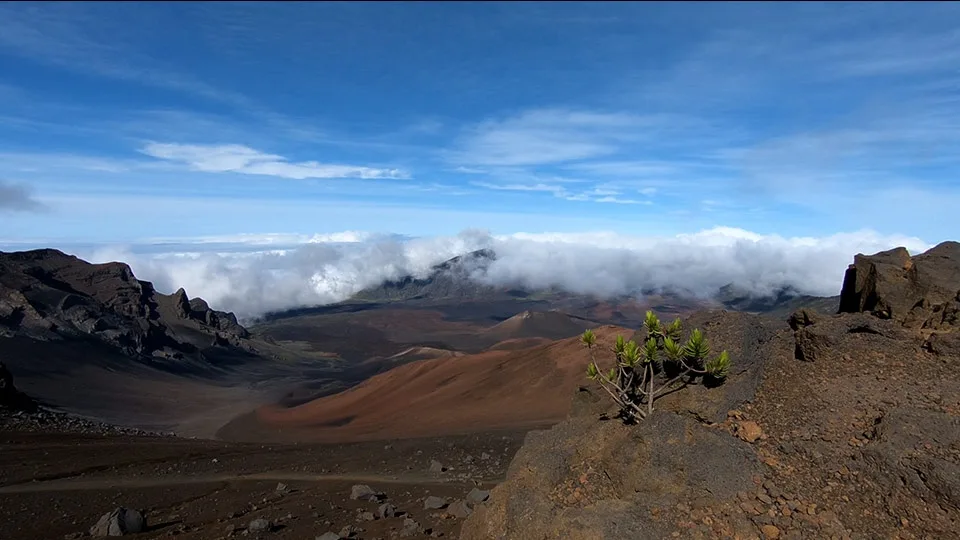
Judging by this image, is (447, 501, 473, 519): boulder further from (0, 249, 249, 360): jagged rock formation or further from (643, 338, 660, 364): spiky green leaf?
(0, 249, 249, 360): jagged rock formation

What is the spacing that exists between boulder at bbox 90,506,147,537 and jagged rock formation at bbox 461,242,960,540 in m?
5.41

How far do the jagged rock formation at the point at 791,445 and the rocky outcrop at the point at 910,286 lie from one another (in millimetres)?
21

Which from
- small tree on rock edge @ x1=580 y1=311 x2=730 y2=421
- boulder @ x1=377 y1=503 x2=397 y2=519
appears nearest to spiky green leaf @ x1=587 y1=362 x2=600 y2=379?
small tree on rock edge @ x1=580 y1=311 x2=730 y2=421

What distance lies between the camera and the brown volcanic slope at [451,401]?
2358 centimetres

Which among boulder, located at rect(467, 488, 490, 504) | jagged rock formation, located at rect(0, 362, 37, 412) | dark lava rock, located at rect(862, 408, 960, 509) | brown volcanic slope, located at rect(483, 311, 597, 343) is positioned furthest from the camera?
brown volcanic slope, located at rect(483, 311, 597, 343)

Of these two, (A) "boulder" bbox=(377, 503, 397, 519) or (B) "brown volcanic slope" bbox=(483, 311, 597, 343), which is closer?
(A) "boulder" bbox=(377, 503, 397, 519)

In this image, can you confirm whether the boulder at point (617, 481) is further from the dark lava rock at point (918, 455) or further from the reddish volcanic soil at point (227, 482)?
the reddish volcanic soil at point (227, 482)

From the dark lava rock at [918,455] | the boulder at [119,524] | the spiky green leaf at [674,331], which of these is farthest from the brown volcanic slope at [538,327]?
the dark lava rock at [918,455]

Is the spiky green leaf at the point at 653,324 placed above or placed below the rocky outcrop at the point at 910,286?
below

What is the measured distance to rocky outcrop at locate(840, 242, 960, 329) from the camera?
8.52 meters

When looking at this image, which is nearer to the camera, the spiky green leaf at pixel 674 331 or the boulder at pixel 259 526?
the spiky green leaf at pixel 674 331

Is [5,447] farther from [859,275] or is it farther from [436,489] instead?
[859,275]

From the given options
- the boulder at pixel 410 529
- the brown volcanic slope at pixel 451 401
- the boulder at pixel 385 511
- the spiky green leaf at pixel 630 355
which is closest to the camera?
the spiky green leaf at pixel 630 355

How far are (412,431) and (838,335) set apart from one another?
57.5 feet
